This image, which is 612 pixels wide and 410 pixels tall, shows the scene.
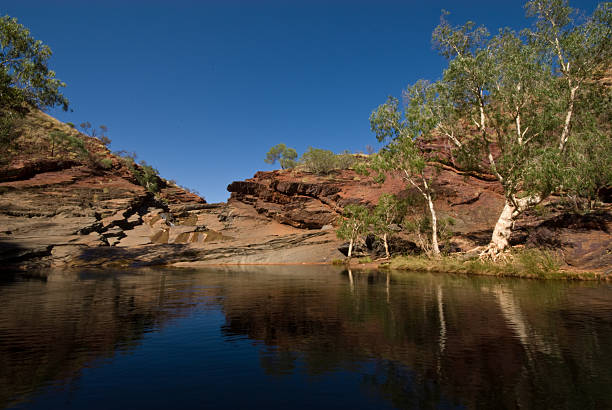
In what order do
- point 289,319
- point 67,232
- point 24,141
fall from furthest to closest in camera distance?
1. point 24,141
2. point 67,232
3. point 289,319

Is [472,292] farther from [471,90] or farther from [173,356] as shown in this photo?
[471,90]

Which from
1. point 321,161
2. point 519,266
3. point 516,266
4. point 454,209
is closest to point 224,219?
point 321,161

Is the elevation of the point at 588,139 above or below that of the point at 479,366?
above

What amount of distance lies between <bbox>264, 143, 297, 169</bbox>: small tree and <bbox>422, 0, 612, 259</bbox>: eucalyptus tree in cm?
7065

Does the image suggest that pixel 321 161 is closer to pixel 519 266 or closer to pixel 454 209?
pixel 454 209

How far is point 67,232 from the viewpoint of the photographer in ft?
153

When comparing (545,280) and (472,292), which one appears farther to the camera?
(545,280)

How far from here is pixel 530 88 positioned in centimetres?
2514

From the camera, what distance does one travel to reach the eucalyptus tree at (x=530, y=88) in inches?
947

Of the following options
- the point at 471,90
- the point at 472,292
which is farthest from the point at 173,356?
the point at 471,90

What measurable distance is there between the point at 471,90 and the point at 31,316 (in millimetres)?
30514

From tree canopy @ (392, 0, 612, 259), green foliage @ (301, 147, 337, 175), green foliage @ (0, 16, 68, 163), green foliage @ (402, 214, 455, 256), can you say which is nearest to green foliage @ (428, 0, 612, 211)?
tree canopy @ (392, 0, 612, 259)

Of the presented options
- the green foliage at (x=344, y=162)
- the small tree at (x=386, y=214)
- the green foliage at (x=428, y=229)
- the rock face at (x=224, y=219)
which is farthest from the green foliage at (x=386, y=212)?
the green foliage at (x=344, y=162)

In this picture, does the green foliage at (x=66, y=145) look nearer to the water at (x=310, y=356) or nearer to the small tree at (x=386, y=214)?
the small tree at (x=386, y=214)
